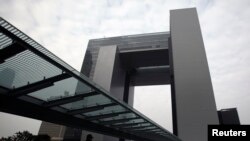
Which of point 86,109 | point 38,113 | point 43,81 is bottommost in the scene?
point 38,113

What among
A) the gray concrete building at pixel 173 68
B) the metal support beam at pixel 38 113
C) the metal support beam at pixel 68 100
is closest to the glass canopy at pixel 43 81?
the metal support beam at pixel 68 100

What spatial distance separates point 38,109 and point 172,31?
2249cm

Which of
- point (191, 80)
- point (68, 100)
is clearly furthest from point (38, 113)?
point (191, 80)

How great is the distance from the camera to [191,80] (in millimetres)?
21328

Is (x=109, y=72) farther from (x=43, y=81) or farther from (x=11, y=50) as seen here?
(x=11, y=50)

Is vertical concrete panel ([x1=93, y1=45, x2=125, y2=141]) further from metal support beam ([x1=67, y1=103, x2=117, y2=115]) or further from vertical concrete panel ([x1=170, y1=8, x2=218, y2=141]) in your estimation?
metal support beam ([x1=67, y1=103, x2=117, y2=115])

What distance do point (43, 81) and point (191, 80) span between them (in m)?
18.9

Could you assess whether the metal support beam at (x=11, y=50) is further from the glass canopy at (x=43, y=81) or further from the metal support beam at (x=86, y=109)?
the metal support beam at (x=86, y=109)

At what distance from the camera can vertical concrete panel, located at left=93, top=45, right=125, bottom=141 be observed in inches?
978

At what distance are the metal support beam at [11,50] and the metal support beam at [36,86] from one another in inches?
52.3

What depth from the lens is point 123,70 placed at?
31.8 meters

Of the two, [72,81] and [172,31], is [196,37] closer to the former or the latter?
[172,31]

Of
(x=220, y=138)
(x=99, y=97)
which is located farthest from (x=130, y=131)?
(x=220, y=138)

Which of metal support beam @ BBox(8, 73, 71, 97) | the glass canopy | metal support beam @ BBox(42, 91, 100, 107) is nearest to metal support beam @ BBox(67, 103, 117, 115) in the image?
the glass canopy
